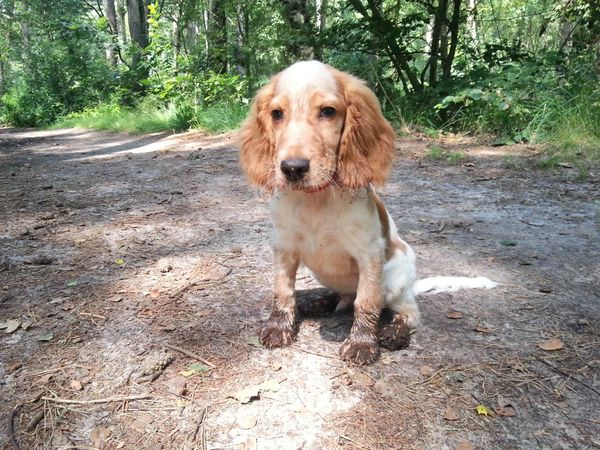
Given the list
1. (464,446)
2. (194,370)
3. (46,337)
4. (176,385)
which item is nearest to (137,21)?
(46,337)

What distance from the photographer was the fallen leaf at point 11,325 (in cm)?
273

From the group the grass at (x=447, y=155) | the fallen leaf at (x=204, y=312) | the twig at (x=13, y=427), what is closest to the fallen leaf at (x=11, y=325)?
the twig at (x=13, y=427)

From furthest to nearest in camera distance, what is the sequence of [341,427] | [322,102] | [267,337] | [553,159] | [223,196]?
1. [553,159]
2. [223,196]
3. [267,337]
4. [322,102]
5. [341,427]

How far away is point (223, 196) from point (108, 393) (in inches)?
158

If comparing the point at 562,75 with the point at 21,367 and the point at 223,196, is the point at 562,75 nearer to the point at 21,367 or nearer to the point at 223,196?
the point at 223,196

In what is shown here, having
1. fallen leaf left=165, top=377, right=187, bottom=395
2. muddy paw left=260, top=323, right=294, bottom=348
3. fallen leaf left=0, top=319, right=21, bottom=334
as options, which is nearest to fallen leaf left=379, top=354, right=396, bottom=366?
muddy paw left=260, top=323, right=294, bottom=348

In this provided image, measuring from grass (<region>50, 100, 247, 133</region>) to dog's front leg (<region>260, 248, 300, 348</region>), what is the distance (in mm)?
9534

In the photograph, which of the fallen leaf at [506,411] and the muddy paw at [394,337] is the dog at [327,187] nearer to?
the muddy paw at [394,337]

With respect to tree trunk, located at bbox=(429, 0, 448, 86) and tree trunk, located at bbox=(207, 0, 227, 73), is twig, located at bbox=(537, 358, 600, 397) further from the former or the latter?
tree trunk, located at bbox=(207, 0, 227, 73)

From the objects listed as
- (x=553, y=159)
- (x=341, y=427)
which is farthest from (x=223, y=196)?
(x=553, y=159)

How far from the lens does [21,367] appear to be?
94.4 inches

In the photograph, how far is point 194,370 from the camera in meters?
2.45

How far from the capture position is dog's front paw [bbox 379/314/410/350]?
8.68 ft

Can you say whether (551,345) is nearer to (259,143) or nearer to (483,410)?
(483,410)
